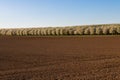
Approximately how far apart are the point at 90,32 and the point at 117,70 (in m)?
37.3

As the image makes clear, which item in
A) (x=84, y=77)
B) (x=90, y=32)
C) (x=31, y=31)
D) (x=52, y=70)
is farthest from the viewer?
(x=31, y=31)

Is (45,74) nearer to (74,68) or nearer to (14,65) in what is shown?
(74,68)

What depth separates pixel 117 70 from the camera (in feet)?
38.4

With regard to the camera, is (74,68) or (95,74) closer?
(95,74)

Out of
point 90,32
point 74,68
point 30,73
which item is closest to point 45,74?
point 30,73

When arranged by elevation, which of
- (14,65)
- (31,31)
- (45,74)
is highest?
(45,74)

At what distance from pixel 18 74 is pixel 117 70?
3786 millimetres

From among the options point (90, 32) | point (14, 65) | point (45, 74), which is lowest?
point (90, 32)

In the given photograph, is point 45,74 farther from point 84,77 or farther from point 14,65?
point 14,65

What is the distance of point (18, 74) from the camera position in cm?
1144

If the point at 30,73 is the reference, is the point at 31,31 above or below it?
below

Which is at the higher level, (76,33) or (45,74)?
(45,74)

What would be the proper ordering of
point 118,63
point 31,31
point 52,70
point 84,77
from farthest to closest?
point 31,31 < point 118,63 < point 52,70 < point 84,77

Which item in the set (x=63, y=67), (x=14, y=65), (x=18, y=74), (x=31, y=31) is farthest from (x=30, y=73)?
(x=31, y=31)
